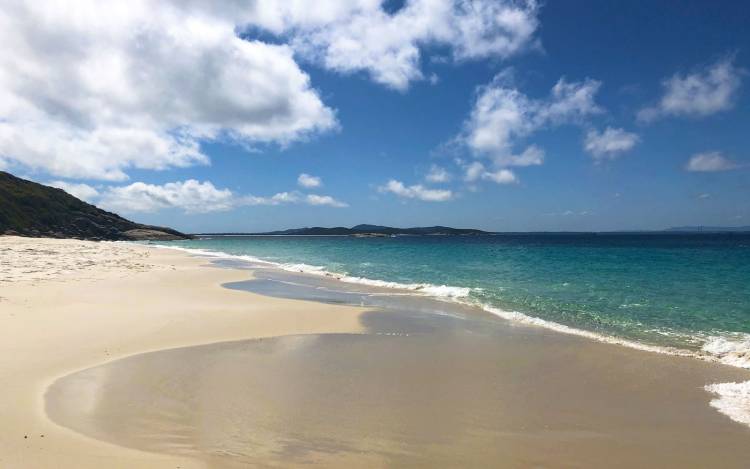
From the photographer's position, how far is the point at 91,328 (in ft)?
34.3

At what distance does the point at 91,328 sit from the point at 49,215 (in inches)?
3706

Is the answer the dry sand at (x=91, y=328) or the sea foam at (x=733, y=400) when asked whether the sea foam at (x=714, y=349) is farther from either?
the dry sand at (x=91, y=328)

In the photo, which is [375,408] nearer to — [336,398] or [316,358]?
[336,398]

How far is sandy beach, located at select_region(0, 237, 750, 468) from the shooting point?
492 centimetres

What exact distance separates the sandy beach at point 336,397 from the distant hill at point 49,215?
237ft

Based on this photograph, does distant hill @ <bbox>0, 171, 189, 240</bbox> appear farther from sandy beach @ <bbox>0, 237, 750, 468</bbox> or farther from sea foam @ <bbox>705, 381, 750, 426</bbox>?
sea foam @ <bbox>705, 381, 750, 426</bbox>

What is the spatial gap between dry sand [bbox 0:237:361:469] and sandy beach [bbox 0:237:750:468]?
1.7 inches

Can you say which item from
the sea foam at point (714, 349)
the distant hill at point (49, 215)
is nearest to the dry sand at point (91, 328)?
the sea foam at point (714, 349)

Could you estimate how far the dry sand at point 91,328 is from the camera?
15.4ft

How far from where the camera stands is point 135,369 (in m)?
7.77

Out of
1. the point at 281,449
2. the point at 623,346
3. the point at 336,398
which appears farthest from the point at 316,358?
the point at 623,346

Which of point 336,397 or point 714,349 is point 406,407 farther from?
point 714,349

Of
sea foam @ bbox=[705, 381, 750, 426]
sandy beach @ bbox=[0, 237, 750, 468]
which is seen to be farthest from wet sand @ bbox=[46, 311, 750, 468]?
sea foam @ bbox=[705, 381, 750, 426]

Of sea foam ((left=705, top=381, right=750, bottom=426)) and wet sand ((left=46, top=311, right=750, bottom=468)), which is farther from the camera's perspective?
sea foam ((left=705, top=381, right=750, bottom=426))
